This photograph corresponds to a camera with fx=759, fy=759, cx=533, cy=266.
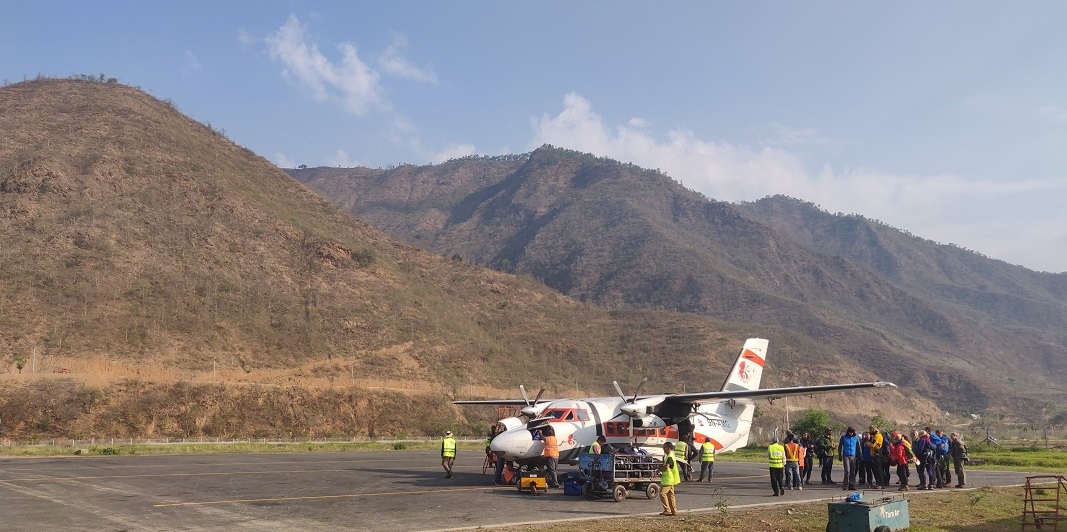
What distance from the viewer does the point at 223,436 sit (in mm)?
61250

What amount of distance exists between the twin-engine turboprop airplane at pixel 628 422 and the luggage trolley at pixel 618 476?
10.3ft

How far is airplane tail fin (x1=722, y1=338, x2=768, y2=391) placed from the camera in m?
33.0

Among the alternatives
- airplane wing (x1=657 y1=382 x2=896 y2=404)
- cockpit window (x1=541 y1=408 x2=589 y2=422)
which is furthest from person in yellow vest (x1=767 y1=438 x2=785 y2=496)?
cockpit window (x1=541 y1=408 x2=589 y2=422)

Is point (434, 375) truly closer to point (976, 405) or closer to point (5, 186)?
point (5, 186)

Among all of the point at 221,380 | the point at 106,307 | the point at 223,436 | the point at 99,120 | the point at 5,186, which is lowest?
the point at 223,436

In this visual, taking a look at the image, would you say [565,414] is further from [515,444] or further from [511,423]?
[515,444]

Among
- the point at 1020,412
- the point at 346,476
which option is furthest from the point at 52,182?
the point at 1020,412

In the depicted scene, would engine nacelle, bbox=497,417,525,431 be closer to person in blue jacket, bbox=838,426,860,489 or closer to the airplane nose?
the airplane nose

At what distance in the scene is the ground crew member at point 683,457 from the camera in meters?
25.6

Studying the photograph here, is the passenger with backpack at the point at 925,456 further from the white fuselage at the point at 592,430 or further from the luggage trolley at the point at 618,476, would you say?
the luggage trolley at the point at 618,476

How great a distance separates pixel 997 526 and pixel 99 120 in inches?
4688

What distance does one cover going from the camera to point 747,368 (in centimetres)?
3362

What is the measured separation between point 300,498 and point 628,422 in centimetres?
1146

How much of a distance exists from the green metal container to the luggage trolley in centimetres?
714
